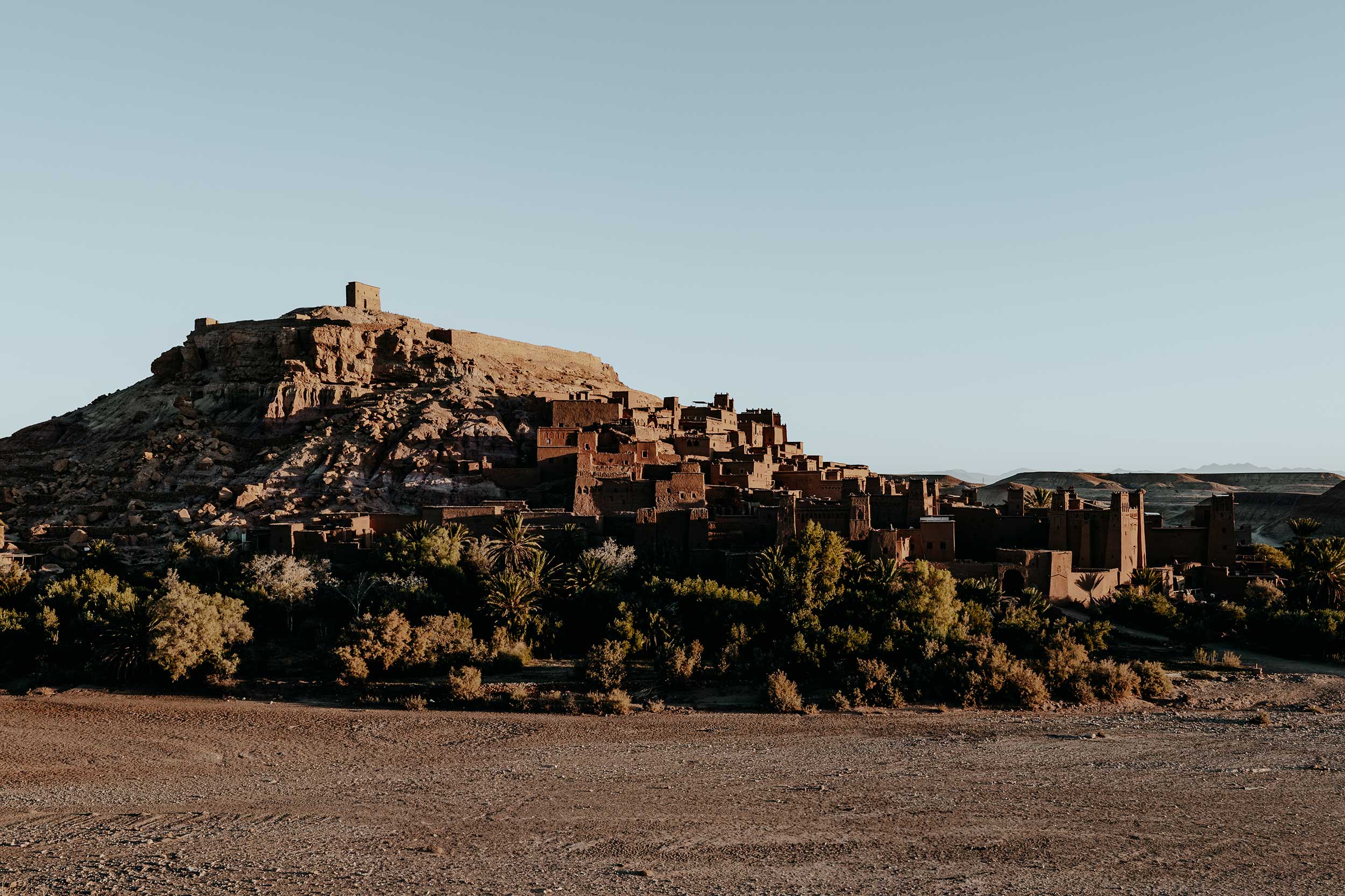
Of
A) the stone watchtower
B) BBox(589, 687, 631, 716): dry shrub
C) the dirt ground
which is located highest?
the stone watchtower

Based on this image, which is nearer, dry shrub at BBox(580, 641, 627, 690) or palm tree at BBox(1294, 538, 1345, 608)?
dry shrub at BBox(580, 641, 627, 690)

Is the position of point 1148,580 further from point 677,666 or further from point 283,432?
point 283,432

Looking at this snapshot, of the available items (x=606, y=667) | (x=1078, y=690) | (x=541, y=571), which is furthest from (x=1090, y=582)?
(x=541, y=571)

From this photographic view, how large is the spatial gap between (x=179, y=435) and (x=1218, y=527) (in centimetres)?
3722

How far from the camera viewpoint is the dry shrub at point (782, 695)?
81.4 feet

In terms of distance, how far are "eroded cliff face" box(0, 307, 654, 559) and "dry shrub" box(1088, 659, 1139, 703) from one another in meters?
20.1

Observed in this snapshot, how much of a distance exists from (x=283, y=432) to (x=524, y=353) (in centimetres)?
1225

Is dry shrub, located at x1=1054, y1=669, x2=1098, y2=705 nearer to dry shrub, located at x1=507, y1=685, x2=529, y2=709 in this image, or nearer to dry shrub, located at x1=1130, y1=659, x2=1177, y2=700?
dry shrub, located at x1=1130, y1=659, x2=1177, y2=700

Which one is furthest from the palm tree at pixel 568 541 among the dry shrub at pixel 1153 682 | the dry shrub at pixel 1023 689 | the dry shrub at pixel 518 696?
the dry shrub at pixel 1153 682

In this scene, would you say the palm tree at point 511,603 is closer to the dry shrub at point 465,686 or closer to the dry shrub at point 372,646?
the dry shrub at point 372,646

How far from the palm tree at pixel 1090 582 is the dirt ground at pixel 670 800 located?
16.0 feet

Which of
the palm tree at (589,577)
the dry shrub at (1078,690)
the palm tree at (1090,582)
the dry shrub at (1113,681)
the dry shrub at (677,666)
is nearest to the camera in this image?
the dry shrub at (1078,690)

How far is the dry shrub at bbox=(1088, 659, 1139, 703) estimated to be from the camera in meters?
25.8

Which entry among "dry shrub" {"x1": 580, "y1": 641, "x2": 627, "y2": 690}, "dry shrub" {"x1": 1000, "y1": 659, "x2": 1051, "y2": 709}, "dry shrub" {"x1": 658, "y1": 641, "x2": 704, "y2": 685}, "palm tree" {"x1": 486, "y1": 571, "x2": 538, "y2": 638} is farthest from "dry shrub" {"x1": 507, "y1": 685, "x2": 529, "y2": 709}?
"dry shrub" {"x1": 1000, "y1": 659, "x2": 1051, "y2": 709}
